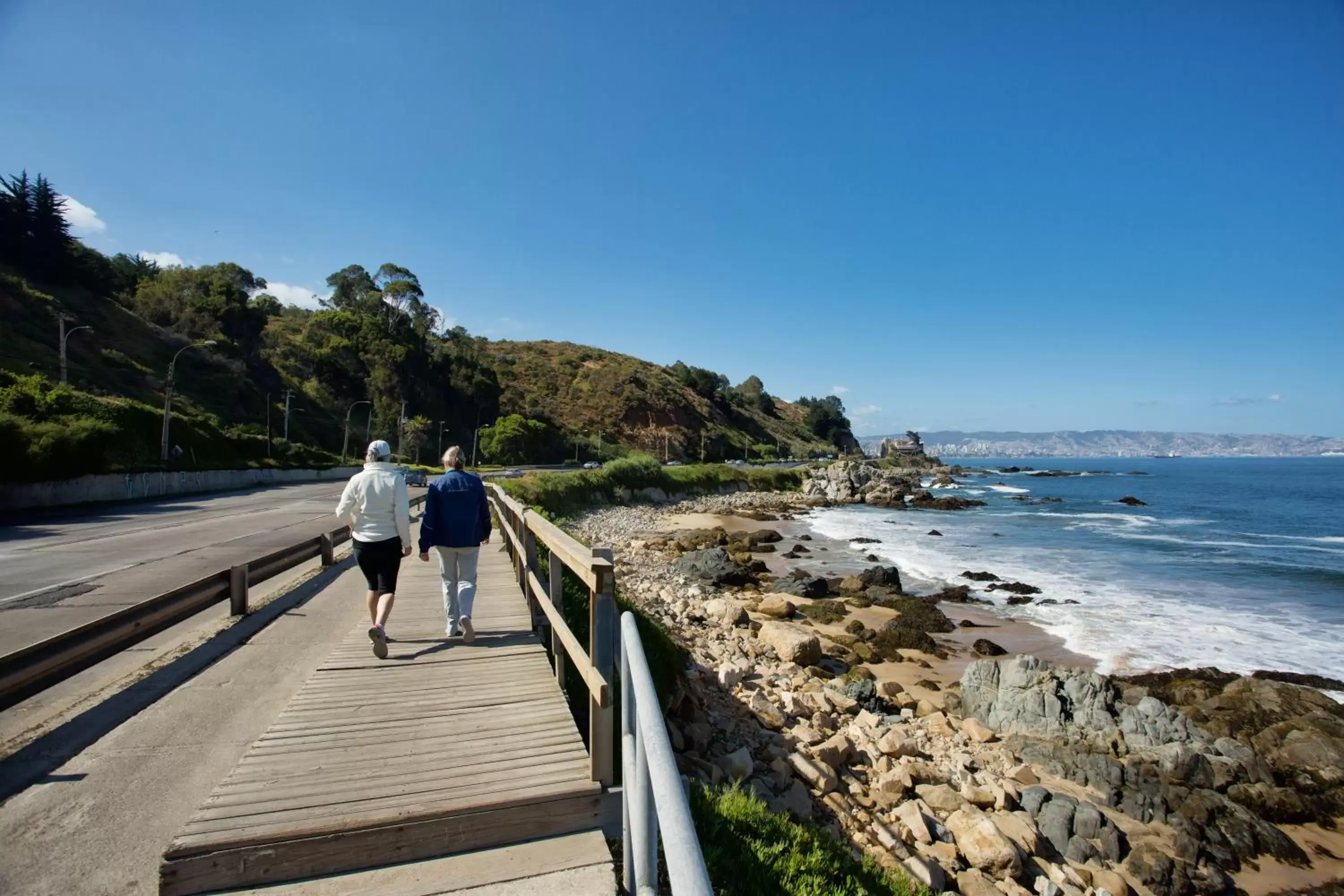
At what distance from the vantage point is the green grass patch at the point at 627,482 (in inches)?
1230

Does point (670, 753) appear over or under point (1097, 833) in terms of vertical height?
over

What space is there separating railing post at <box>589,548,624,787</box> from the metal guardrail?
128 inches

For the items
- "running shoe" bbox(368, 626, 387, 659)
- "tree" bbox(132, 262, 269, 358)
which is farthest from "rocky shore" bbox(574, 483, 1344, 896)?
"tree" bbox(132, 262, 269, 358)

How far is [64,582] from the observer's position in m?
10.0

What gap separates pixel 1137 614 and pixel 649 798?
20.7m

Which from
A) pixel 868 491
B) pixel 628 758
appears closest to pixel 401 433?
pixel 868 491

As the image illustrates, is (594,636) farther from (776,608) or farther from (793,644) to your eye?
(776,608)

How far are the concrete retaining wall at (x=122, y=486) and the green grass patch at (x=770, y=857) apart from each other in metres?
25.9

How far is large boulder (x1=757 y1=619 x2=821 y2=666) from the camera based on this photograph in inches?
480

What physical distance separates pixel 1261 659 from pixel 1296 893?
9767 millimetres

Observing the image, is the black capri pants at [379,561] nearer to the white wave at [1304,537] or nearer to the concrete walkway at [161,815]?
the concrete walkway at [161,815]

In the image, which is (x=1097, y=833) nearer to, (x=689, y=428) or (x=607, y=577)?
(x=607, y=577)

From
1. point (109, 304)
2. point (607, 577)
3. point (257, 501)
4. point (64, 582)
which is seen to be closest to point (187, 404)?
point (109, 304)

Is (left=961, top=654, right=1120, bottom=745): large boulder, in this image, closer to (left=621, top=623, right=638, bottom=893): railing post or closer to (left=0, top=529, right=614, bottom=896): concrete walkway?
(left=0, top=529, right=614, bottom=896): concrete walkway
